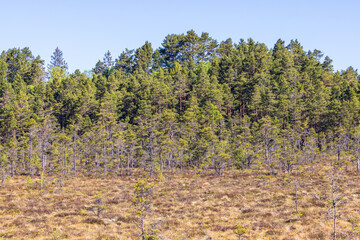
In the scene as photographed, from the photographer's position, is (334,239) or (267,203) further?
(267,203)

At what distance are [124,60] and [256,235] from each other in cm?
9962

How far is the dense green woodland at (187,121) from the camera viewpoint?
2242 inches

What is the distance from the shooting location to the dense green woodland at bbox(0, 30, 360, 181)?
187 ft

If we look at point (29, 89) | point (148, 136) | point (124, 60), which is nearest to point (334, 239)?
point (148, 136)

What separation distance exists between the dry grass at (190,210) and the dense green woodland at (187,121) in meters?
6.58

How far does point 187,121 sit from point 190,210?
120 feet

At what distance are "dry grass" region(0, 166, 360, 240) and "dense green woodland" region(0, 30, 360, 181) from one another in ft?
21.6

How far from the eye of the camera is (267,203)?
116 ft

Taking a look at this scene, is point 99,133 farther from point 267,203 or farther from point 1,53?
point 1,53

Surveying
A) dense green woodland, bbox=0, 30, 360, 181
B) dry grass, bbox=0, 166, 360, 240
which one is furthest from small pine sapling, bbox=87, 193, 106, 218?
dense green woodland, bbox=0, 30, 360, 181

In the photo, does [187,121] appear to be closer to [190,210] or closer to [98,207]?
[190,210]

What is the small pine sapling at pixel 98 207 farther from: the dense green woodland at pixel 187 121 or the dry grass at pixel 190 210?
the dense green woodland at pixel 187 121

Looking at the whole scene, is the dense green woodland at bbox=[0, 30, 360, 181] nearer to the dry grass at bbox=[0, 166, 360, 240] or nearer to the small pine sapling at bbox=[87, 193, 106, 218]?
the dry grass at bbox=[0, 166, 360, 240]

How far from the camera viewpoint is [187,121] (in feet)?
226
